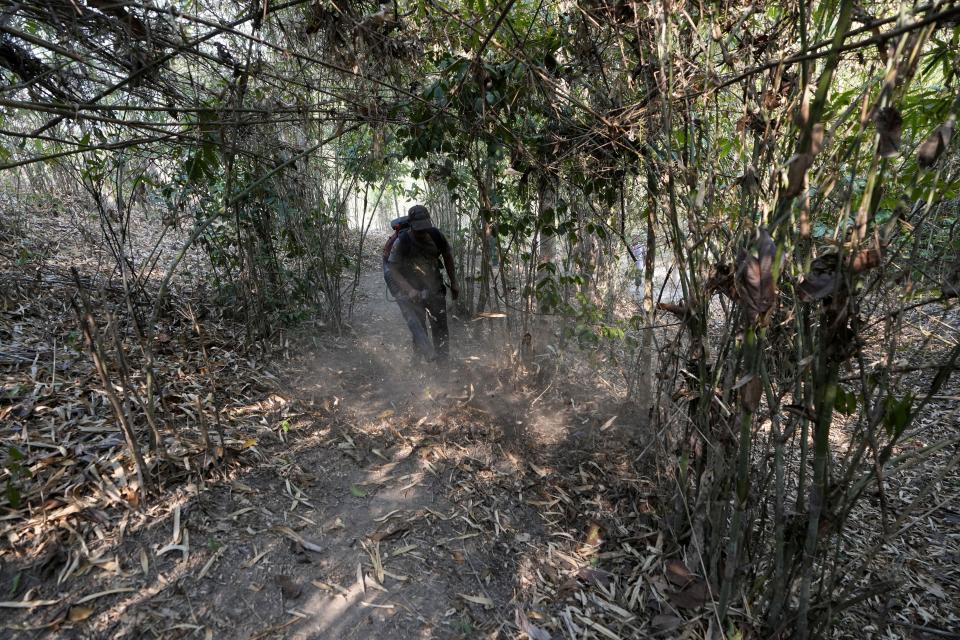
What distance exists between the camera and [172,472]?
2496mm

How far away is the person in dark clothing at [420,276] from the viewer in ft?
15.1

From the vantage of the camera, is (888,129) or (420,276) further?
(420,276)

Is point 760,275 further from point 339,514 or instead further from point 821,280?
point 339,514

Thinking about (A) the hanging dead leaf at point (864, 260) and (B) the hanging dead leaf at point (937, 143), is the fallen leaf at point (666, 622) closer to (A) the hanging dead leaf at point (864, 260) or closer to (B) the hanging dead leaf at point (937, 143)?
(A) the hanging dead leaf at point (864, 260)

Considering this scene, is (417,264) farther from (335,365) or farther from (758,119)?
(758,119)

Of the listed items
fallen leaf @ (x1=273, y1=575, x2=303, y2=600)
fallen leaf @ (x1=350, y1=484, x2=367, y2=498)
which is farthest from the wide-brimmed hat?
fallen leaf @ (x1=273, y1=575, x2=303, y2=600)

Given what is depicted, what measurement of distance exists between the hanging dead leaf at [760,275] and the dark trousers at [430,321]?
3.55 meters

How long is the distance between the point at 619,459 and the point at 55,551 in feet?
9.71

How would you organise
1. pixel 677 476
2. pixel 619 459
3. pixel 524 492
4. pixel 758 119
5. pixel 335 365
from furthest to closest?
pixel 335 365 < pixel 619 459 < pixel 524 492 < pixel 677 476 < pixel 758 119

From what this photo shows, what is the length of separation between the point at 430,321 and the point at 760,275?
3665 mm

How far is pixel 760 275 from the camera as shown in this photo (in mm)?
1285

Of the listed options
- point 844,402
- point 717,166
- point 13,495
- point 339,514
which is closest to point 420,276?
point 339,514

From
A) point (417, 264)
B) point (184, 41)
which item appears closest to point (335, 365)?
point (417, 264)

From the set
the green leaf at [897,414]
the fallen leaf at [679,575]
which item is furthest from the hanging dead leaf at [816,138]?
the fallen leaf at [679,575]
